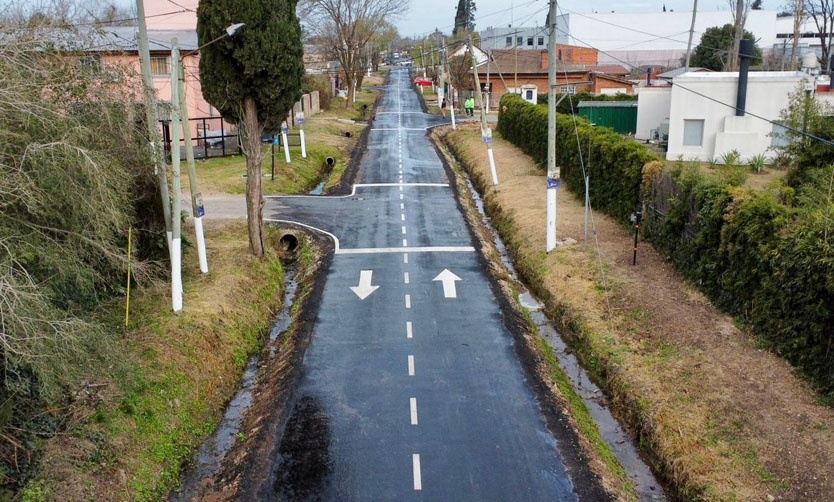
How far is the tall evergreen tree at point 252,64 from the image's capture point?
19.5 metres

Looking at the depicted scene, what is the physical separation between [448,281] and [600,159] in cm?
920

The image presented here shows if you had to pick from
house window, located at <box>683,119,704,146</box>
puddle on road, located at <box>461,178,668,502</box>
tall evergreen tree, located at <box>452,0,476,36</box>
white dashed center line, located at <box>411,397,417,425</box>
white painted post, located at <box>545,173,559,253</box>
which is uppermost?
tall evergreen tree, located at <box>452,0,476,36</box>

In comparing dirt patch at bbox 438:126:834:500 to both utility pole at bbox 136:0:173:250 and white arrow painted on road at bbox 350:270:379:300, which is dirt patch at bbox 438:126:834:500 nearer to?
white arrow painted on road at bbox 350:270:379:300

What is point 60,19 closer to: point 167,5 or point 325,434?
point 325,434

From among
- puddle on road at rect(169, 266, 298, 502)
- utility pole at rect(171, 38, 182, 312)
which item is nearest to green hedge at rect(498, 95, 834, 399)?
puddle on road at rect(169, 266, 298, 502)

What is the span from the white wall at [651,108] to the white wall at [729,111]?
261 inches

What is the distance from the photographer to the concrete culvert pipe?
84.5 ft

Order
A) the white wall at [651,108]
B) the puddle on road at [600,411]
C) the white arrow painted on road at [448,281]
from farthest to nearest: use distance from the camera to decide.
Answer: the white wall at [651,108] < the white arrow painted on road at [448,281] < the puddle on road at [600,411]

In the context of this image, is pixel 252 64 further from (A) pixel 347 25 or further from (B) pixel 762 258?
(A) pixel 347 25

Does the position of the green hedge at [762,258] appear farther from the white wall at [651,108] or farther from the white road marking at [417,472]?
the white wall at [651,108]

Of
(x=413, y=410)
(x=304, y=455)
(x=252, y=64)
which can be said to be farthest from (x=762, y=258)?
(x=252, y=64)

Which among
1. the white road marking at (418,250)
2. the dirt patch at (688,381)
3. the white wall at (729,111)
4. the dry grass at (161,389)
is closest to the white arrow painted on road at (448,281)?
the white road marking at (418,250)

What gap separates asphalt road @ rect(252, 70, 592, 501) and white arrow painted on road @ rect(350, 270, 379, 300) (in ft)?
0.10

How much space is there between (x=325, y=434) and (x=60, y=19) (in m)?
8.36
